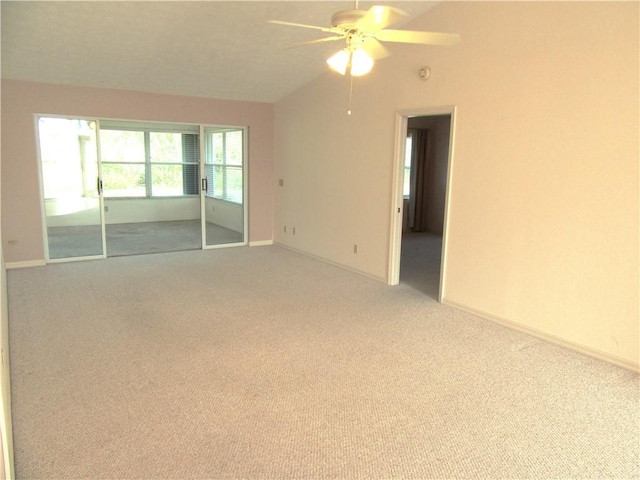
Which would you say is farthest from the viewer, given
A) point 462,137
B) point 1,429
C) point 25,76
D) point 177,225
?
point 177,225

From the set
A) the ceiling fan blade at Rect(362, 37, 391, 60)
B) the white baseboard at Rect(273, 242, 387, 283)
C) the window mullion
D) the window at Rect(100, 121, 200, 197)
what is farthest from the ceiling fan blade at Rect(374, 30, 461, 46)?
the window mullion

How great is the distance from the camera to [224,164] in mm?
7371

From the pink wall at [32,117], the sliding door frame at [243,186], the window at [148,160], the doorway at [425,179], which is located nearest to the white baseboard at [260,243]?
the sliding door frame at [243,186]

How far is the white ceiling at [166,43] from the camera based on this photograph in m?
3.93

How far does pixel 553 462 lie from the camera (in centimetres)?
219

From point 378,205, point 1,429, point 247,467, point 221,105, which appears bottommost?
point 247,467

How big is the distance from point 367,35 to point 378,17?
25 cm

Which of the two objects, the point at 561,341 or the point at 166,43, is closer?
the point at 561,341

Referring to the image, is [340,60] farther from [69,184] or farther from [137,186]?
[137,186]

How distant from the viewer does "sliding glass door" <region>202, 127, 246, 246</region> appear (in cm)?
712

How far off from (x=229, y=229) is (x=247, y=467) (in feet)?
19.4

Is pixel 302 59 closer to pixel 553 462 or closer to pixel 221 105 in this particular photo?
pixel 221 105

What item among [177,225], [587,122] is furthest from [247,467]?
[177,225]

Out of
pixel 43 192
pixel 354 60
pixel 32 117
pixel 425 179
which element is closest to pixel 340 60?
pixel 354 60
